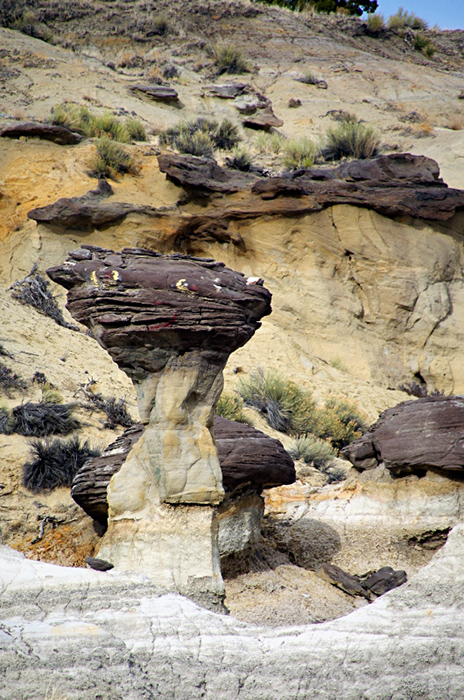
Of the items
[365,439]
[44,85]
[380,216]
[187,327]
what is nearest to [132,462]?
[187,327]

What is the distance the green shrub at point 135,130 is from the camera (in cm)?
1953

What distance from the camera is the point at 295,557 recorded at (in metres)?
7.82

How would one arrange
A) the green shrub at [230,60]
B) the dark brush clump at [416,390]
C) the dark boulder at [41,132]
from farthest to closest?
1. the green shrub at [230,60]
2. the dark boulder at [41,132]
3. the dark brush clump at [416,390]

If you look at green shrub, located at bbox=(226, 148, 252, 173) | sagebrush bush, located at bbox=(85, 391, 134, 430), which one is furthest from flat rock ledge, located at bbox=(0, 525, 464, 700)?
green shrub, located at bbox=(226, 148, 252, 173)

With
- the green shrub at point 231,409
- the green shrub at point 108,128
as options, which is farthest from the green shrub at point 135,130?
the green shrub at point 231,409

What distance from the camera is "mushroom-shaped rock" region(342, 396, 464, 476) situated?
→ 7.84m

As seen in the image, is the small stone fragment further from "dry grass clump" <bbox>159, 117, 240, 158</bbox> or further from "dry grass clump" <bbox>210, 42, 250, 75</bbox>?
"dry grass clump" <bbox>210, 42, 250, 75</bbox>

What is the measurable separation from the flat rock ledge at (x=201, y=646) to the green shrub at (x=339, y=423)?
8689 mm

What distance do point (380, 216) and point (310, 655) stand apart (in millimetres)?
13685

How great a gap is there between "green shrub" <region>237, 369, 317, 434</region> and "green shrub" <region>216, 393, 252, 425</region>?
59 centimetres

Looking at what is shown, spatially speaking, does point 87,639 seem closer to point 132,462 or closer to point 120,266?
point 132,462

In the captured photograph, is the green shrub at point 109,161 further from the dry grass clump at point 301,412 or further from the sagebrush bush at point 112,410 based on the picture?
the sagebrush bush at point 112,410

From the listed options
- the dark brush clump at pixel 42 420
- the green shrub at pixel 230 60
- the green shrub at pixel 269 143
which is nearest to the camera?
the dark brush clump at pixel 42 420

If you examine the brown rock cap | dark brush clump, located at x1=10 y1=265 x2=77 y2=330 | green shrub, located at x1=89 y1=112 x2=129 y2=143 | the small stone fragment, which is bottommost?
dark brush clump, located at x1=10 y1=265 x2=77 y2=330
